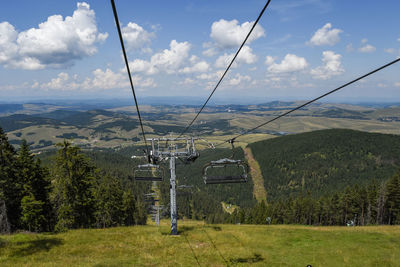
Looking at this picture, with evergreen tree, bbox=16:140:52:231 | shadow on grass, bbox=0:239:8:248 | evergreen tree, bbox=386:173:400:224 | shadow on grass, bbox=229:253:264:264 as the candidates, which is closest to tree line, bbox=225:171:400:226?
evergreen tree, bbox=386:173:400:224

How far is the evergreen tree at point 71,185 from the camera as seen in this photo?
35375mm

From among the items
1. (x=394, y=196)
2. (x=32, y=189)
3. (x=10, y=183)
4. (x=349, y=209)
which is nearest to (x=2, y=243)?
(x=10, y=183)

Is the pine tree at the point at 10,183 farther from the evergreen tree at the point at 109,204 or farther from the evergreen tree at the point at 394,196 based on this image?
the evergreen tree at the point at 394,196

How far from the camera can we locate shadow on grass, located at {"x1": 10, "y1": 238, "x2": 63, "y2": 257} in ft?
64.6

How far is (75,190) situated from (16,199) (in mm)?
8429

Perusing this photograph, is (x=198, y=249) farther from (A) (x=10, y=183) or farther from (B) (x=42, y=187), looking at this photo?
(B) (x=42, y=187)

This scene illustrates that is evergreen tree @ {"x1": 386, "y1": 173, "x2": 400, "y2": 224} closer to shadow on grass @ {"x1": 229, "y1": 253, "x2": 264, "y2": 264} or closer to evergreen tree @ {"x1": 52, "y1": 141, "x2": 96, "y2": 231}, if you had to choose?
shadow on grass @ {"x1": 229, "y1": 253, "x2": 264, "y2": 264}

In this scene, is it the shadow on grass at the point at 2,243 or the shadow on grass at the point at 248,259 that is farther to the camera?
the shadow on grass at the point at 2,243

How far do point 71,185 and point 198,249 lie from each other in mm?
22933

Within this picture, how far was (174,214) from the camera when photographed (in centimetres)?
2761

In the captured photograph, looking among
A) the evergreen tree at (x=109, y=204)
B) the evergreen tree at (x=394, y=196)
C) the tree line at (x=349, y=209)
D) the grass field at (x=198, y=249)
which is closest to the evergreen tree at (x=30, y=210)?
the grass field at (x=198, y=249)

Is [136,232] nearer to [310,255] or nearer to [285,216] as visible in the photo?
[310,255]

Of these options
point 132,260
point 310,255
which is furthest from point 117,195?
point 310,255

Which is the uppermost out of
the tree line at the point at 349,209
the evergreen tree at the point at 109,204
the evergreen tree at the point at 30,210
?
the evergreen tree at the point at 30,210
